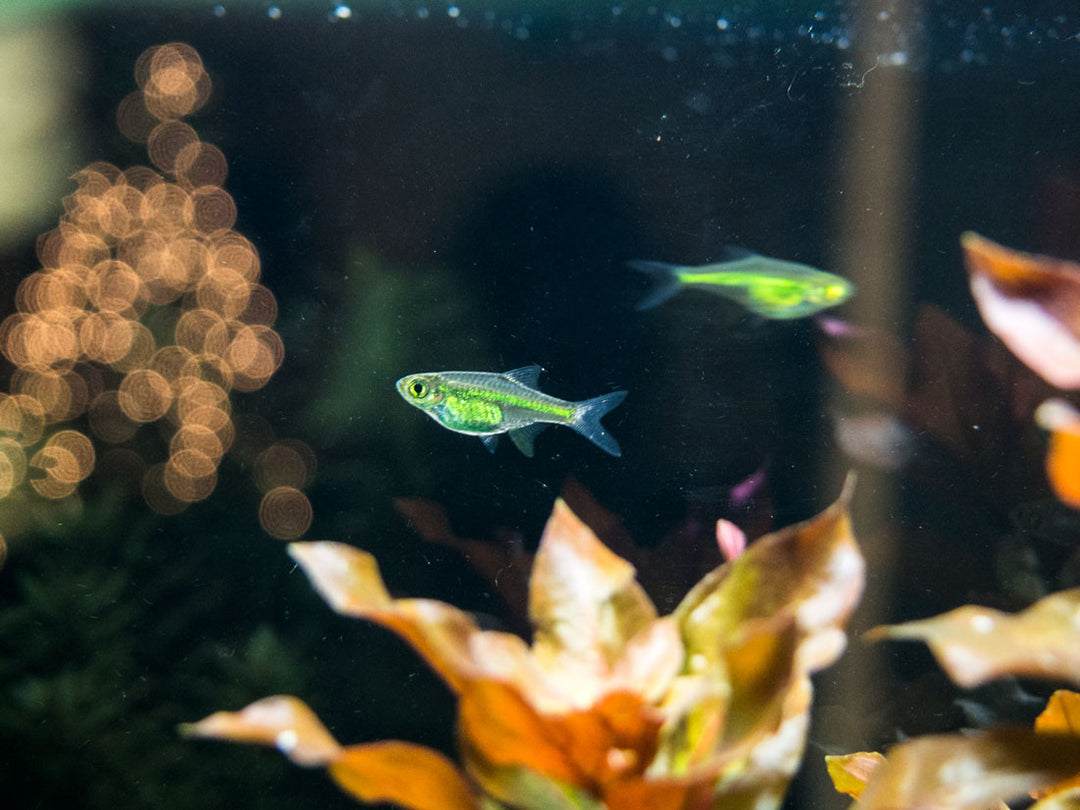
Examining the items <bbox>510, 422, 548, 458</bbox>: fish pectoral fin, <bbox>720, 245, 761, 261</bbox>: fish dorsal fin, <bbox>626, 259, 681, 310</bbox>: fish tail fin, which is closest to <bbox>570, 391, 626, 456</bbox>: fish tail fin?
<bbox>510, 422, 548, 458</bbox>: fish pectoral fin

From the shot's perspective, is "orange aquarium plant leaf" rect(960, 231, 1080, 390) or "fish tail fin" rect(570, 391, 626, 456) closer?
"orange aquarium plant leaf" rect(960, 231, 1080, 390)

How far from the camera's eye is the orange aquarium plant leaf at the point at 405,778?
0.70 m

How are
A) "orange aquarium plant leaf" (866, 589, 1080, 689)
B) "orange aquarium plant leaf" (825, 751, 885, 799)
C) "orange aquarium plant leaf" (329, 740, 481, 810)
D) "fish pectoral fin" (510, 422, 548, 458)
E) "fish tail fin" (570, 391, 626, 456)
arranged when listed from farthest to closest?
"fish pectoral fin" (510, 422, 548, 458) → "fish tail fin" (570, 391, 626, 456) → "orange aquarium plant leaf" (825, 751, 885, 799) → "orange aquarium plant leaf" (329, 740, 481, 810) → "orange aquarium plant leaf" (866, 589, 1080, 689)

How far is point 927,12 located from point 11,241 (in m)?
2.82

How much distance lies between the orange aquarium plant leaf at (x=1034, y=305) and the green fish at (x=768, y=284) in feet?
3.14

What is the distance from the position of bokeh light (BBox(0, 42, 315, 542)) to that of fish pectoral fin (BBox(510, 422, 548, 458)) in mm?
636

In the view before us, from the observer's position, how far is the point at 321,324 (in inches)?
74.2

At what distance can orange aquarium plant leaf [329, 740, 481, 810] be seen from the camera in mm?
704

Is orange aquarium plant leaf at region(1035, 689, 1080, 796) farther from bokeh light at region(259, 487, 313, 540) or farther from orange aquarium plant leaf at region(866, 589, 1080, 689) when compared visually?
bokeh light at region(259, 487, 313, 540)

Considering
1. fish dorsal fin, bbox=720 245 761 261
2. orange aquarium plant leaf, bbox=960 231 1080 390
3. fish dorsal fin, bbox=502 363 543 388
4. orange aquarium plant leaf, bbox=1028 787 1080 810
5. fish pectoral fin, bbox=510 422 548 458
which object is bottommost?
fish pectoral fin, bbox=510 422 548 458

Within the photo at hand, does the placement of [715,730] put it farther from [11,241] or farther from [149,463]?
[11,241]

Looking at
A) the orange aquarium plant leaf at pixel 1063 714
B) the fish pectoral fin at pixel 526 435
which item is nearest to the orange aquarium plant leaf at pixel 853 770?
the orange aquarium plant leaf at pixel 1063 714

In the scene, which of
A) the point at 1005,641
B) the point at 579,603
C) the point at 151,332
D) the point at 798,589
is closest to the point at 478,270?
the point at 151,332

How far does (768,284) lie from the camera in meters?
1.70
